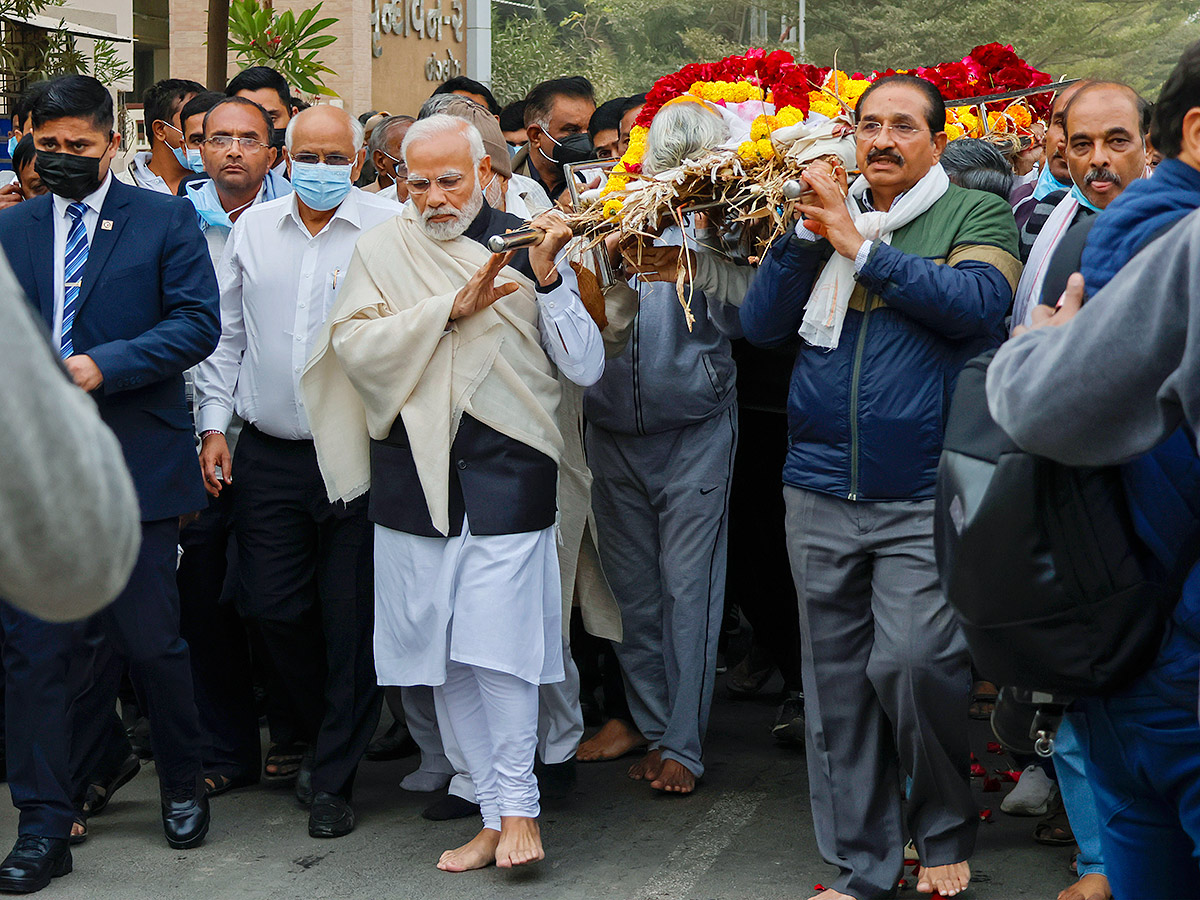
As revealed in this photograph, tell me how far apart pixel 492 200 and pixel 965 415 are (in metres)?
2.94

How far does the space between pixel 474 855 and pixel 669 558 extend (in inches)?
48.0

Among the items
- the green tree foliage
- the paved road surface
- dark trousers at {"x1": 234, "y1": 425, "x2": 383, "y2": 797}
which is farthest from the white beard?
the green tree foliage

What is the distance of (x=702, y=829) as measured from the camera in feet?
15.6

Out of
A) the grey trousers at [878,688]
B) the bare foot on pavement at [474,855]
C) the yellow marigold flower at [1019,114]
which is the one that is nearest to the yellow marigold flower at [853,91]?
the yellow marigold flower at [1019,114]

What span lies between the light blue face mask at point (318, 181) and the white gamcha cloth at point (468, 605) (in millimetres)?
1195

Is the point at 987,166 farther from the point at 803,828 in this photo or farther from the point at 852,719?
the point at 803,828

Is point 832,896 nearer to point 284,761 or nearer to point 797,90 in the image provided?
point 284,761

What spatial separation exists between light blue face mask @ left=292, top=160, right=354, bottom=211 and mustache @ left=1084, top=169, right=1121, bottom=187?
2368 millimetres

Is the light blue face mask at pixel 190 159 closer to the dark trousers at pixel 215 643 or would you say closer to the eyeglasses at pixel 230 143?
the eyeglasses at pixel 230 143

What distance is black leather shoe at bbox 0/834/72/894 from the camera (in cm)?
430

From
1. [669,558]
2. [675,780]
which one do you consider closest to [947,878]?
[675,780]

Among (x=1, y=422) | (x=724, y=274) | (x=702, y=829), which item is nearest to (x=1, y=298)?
(x=1, y=422)

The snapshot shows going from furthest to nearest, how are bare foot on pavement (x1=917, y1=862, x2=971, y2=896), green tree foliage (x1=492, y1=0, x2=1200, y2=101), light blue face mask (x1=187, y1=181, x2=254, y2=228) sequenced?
1. green tree foliage (x1=492, y1=0, x2=1200, y2=101)
2. light blue face mask (x1=187, y1=181, x2=254, y2=228)
3. bare foot on pavement (x1=917, y1=862, x2=971, y2=896)

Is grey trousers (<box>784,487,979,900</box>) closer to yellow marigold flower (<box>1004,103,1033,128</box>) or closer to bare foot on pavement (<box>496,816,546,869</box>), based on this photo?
bare foot on pavement (<box>496,816,546,869</box>)
